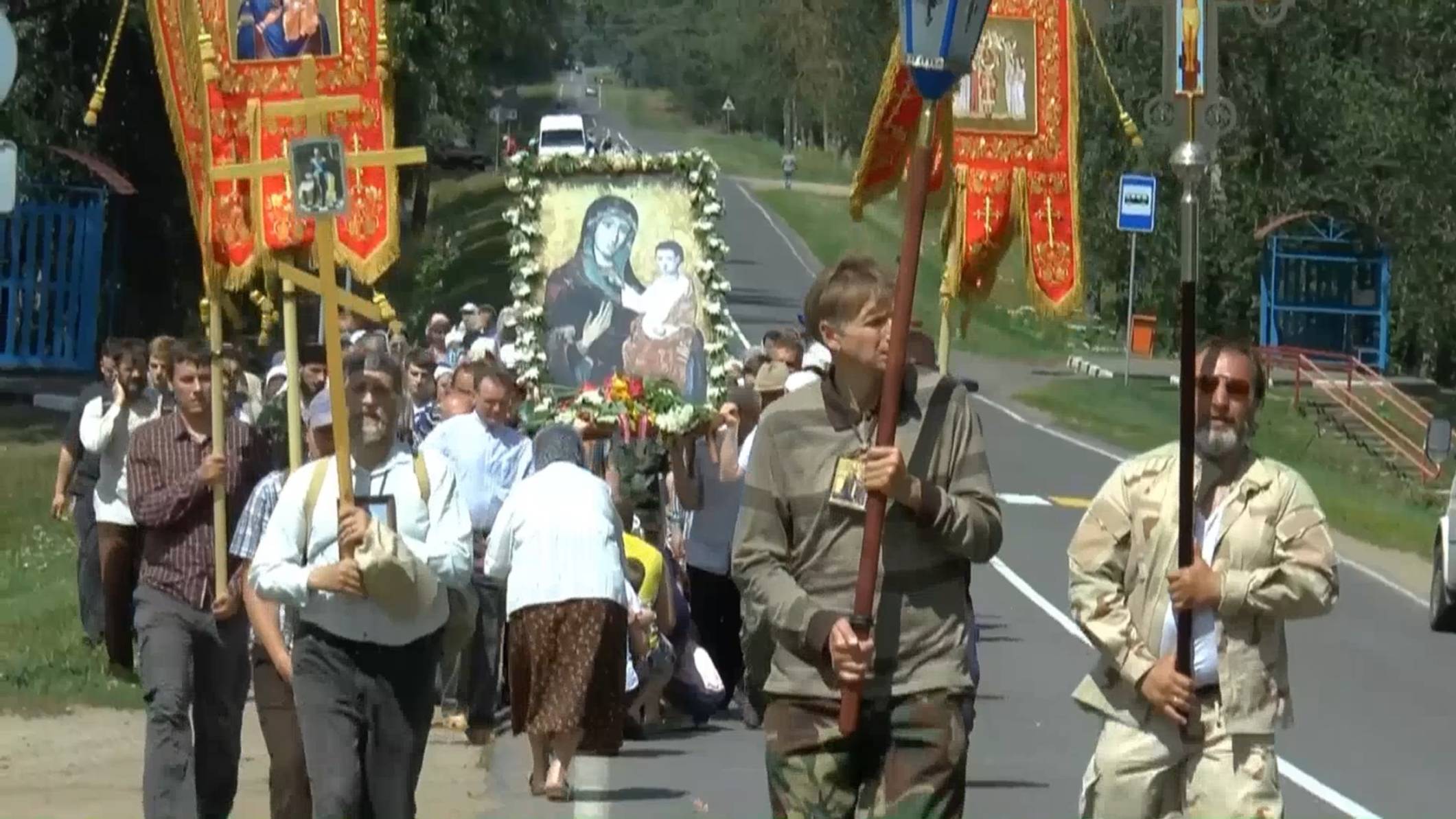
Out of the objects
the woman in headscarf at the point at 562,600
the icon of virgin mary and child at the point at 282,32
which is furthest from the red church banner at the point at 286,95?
the woman in headscarf at the point at 562,600

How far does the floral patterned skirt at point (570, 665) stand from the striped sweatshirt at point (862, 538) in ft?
17.0

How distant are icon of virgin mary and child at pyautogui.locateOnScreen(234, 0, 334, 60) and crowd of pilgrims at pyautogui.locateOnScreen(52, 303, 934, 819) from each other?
1123 mm

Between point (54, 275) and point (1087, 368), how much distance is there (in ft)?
63.2

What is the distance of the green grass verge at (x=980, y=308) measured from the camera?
50500 mm

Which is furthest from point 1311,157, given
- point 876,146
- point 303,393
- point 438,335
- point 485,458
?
point 876,146

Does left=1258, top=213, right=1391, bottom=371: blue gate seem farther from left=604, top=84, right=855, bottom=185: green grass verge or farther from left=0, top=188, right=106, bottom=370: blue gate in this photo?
left=604, top=84, right=855, bottom=185: green grass verge

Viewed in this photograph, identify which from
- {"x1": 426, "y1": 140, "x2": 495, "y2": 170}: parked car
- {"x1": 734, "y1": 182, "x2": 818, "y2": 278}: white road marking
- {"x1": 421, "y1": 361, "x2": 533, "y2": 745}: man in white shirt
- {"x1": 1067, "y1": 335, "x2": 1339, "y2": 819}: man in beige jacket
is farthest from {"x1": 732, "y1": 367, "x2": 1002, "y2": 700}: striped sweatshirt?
{"x1": 426, "y1": 140, "x2": 495, "y2": 170}: parked car

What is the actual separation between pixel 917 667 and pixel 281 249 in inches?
Result: 154

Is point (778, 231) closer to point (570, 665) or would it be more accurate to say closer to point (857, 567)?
point (570, 665)

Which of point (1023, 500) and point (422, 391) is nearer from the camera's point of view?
point (422, 391)

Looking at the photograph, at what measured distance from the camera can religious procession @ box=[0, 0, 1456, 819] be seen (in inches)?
251

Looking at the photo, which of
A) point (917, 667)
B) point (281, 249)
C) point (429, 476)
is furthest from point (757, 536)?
point (281, 249)

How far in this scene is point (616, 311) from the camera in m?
13.5

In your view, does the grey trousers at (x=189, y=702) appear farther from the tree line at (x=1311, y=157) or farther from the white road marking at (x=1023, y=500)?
the tree line at (x=1311, y=157)
